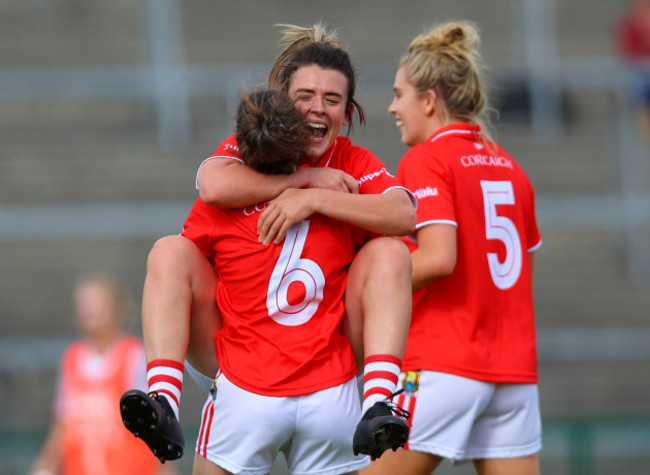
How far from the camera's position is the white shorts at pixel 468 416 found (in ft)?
13.2

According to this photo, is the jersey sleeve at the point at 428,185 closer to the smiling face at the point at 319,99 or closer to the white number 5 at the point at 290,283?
the smiling face at the point at 319,99

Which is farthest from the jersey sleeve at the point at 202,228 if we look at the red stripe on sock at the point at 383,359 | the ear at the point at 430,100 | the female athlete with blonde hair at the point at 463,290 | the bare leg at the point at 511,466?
the bare leg at the point at 511,466

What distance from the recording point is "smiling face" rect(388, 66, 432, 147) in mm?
4289

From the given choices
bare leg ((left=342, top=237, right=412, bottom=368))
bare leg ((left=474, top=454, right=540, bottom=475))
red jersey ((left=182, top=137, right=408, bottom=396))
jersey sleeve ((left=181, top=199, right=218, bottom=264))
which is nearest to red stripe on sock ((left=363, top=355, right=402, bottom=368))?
bare leg ((left=342, top=237, right=412, bottom=368))

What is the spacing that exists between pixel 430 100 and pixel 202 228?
1176 millimetres

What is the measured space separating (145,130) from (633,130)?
17.1ft

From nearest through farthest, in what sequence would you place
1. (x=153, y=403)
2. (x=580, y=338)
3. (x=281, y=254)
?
(x=153, y=403), (x=281, y=254), (x=580, y=338)

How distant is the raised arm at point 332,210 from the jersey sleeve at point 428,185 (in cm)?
47

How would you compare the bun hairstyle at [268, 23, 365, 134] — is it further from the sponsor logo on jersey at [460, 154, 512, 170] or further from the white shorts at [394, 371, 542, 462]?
→ the white shorts at [394, 371, 542, 462]

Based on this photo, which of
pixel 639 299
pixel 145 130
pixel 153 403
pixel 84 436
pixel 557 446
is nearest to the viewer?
pixel 153 403

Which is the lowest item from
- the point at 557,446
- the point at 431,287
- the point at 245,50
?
the point at 557,446

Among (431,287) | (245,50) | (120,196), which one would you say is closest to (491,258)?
(431,287)

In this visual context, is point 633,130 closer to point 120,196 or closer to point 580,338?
point 580,338

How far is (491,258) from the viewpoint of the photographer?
4133 mm
